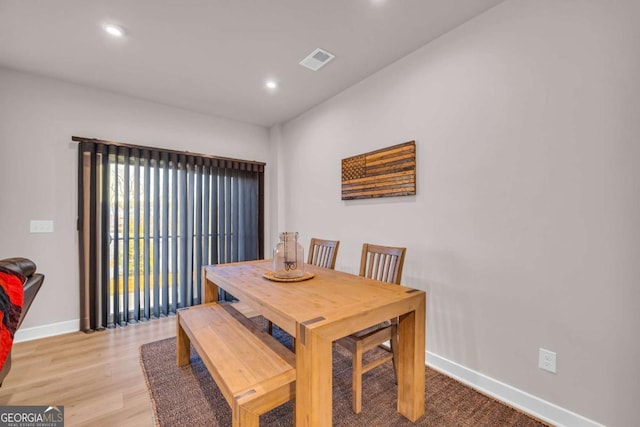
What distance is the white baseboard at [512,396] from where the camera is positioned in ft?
4.99

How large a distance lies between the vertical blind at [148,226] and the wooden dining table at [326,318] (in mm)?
1598

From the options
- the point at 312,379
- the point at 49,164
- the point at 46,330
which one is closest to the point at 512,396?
the point at 312,379

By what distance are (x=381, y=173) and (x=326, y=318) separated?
1.66 m

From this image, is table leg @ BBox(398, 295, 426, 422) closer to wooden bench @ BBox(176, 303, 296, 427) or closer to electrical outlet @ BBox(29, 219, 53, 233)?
wooden bench @ BBox(176, 303, 296, 427)

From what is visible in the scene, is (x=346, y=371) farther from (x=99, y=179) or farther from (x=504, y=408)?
(x=99, y=179)

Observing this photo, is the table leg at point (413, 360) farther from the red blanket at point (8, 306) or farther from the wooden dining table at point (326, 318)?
the red blanket at point (8, 306)

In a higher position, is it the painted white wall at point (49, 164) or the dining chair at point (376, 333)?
the painted white wall at point (49, 164)

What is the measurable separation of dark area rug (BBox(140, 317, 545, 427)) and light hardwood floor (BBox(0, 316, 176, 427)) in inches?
4.6

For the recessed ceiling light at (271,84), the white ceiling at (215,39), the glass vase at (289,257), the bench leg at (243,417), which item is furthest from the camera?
the recessed ceiling light at (271,84)

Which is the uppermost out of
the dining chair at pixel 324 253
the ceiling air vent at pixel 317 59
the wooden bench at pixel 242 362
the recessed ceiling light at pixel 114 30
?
the ceiling air vent at pixel 317 59

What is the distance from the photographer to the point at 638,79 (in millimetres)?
1347

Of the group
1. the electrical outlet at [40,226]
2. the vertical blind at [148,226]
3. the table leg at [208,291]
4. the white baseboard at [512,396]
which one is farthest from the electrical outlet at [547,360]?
the electrical outlet at [40,226]

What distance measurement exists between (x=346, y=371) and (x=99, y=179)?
3.07 metres

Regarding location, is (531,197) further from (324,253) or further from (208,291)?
(208,291)
